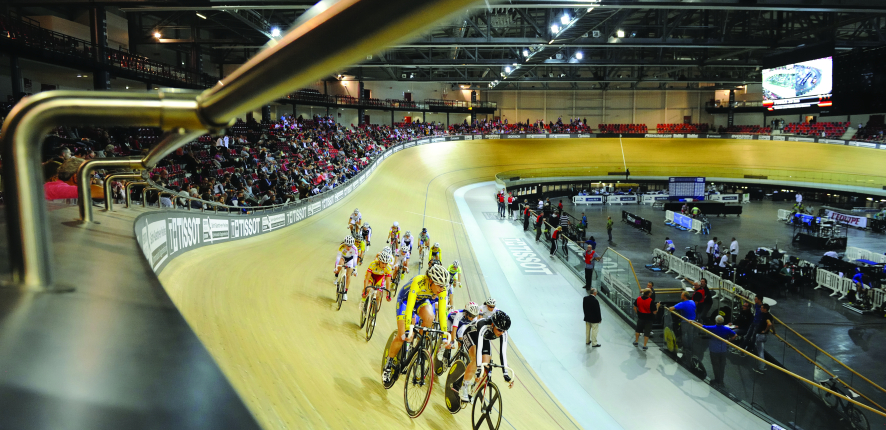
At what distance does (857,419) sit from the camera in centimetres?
541

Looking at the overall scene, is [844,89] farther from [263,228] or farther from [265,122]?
[265,122]

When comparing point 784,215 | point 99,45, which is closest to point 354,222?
point 99,45

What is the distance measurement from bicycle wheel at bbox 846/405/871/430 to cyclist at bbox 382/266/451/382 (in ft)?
14.6

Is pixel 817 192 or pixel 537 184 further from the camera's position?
pixel 537 184

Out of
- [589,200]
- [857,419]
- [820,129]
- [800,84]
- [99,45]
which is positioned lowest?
[857,419]

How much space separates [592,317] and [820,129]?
4040 cm

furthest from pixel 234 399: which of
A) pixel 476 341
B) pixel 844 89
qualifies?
pixel 844 89

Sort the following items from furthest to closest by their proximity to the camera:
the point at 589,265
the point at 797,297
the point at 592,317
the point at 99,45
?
1. the point at 99,45
2. the point at 797,297
3. the point at 589,265
4. the point at 592,317

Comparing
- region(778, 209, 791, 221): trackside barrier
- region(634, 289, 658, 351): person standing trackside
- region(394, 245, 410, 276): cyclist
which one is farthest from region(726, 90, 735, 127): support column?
region(394, 245, 410, 276): cyclist

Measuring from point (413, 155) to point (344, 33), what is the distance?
33141 millimetres

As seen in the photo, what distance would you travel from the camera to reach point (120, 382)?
78 centimetres

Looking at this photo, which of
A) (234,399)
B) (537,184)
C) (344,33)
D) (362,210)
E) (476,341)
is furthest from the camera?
(537,184)

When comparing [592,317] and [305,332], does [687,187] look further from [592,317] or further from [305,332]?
[305,332]

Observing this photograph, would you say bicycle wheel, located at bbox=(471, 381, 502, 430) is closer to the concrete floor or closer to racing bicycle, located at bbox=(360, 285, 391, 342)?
racing bicycle, located at bbox=(360, 285, 391, 342)
